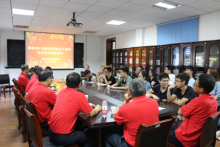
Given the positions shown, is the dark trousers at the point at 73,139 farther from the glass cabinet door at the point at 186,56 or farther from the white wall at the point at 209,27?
the white wall at the point at 209,27

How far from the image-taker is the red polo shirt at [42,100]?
224 centimetres

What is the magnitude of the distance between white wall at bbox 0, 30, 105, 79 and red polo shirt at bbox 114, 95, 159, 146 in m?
7.43

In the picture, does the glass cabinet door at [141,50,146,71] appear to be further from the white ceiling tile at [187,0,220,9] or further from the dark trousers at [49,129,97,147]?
the dark trousers at [49,129,97,147]

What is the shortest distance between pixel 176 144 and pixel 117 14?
3.98m

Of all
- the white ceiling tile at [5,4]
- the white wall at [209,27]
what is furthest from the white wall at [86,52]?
the white wall at [209,27]

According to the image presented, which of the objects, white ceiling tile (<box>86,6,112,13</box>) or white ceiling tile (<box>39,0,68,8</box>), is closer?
white ceiling tile (<box>39,0,68,8</box>)

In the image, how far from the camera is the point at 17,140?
2.93 meters

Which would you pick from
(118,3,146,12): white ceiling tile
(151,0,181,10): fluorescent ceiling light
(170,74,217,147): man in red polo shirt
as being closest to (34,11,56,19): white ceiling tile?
(118,3,146,12): white ceiling tile

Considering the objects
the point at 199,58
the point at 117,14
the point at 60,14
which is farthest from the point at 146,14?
the point at 60,14

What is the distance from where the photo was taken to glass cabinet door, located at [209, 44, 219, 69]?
13.9 ft

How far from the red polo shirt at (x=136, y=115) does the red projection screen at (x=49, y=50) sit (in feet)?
24.1

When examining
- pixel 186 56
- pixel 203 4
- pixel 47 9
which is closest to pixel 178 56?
pixel 186 56

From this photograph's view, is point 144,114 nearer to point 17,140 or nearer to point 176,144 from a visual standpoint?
point 176,144

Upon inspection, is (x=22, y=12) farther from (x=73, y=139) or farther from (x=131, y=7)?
(x=73, y=139)
